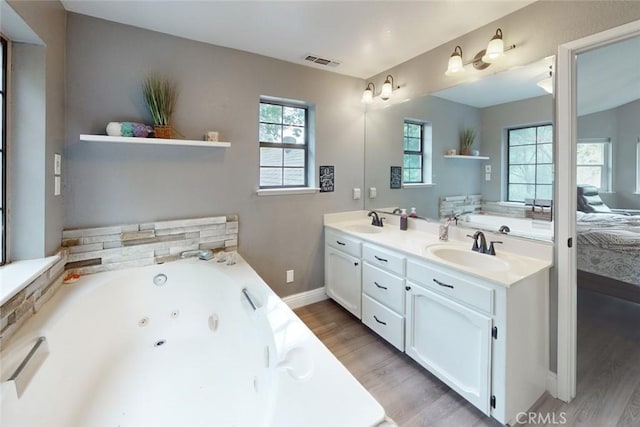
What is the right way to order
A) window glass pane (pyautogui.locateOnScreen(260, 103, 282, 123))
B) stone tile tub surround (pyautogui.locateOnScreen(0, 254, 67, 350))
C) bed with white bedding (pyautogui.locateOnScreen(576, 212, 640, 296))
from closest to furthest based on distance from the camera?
stone tile tub surround (pyautogui.locateOnScreen(0, 254, 67, 350)) < bed with white bedding (pyautogui.locateOnScreen(576, 212, 640, 296)) < window glass pane (pyautogui.locateOnScreen(260, 103, 282, 123))

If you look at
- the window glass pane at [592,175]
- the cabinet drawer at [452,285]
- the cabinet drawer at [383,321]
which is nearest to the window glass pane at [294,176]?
the cabinet drawer at [383,321]

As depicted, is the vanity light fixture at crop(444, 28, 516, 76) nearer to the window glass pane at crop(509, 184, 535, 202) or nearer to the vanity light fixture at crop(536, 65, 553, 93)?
the vanity light fixture at crop(536, 65, 553, 93)

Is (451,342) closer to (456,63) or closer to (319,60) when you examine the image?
(456,63)

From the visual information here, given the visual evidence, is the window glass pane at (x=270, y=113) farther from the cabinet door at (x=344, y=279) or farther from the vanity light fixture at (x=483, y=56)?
the vanity light fixture at (x=483, y=56)

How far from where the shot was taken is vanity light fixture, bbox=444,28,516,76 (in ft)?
5.89

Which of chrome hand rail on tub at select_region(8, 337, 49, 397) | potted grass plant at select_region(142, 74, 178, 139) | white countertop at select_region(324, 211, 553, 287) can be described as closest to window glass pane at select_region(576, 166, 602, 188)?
white countertop at select_region(324, 211, 553, 287)

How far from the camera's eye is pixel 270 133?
8.83 feet

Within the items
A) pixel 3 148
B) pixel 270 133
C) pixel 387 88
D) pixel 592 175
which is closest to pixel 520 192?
pixel 387 88

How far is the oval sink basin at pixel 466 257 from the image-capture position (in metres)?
1.81

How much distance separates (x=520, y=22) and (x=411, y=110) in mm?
991

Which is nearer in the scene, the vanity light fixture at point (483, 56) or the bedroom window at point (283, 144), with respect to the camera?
the vanity light fixture at point (483, 56)

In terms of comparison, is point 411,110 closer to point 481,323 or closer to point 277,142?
point 277,142

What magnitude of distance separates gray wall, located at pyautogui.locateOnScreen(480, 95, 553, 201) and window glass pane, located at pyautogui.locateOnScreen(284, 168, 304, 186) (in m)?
1.64

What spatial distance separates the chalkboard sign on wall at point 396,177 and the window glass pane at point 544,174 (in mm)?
1189
